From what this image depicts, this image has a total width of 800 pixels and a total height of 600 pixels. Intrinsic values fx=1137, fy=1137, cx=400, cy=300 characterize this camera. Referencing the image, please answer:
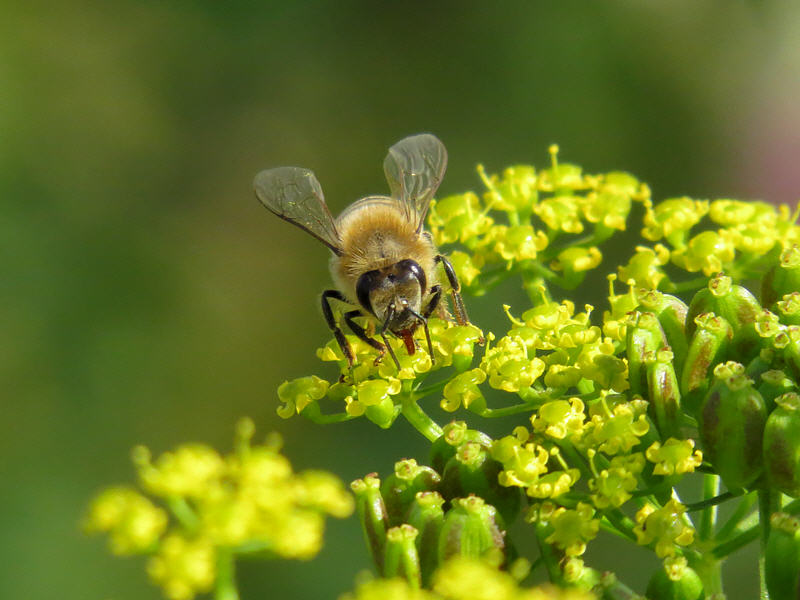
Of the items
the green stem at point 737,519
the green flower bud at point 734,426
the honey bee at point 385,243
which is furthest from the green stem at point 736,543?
the honey bee at point 385,243

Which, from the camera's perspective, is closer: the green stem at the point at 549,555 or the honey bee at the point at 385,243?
the green stem at the point at 549,555

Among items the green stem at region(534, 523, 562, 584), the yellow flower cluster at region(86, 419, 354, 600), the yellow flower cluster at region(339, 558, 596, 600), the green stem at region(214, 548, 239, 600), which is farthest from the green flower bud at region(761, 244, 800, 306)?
the green stem at region(214, 548, 239, 600)

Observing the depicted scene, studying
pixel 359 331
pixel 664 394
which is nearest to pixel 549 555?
pixel 664 394

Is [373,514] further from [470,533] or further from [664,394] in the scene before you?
[664,394]

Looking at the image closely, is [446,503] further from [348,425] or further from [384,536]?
[348,425]

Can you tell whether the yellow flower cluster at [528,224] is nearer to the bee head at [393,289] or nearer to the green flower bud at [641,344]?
the bee head at [393,289]

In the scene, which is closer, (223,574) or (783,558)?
(223,574)
